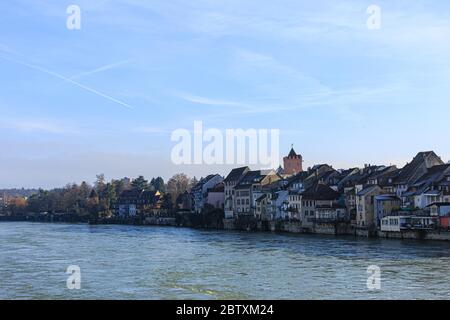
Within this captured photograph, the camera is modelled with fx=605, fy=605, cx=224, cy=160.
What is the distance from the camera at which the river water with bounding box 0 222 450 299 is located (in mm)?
27969

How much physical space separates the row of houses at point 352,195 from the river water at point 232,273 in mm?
14529

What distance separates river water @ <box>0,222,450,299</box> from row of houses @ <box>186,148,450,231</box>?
14529 mm

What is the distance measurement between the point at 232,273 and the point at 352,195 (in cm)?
4933

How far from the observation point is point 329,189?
288 feet

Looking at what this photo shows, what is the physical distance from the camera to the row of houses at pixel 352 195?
67.3 meters

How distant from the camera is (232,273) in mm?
35469

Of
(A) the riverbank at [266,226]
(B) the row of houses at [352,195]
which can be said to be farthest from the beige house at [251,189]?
(A) the riverbank at [266,226]

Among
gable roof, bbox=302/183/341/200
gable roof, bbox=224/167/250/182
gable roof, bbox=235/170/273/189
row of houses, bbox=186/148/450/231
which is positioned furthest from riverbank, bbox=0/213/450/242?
gable roof, bbox=224/167/250/182

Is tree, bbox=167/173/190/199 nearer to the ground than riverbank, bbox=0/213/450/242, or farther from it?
farther from it

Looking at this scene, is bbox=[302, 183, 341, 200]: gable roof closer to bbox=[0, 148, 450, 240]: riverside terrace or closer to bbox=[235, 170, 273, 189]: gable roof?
bbox=[0, 148, 450, 240]: riverside terrace

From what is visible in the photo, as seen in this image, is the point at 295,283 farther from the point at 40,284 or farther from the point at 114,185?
the point at 114,185

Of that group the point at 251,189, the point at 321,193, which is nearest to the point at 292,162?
the point at 251,189

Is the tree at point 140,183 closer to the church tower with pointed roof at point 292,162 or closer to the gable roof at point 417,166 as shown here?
the church tower with pointed roof at point 292,162
